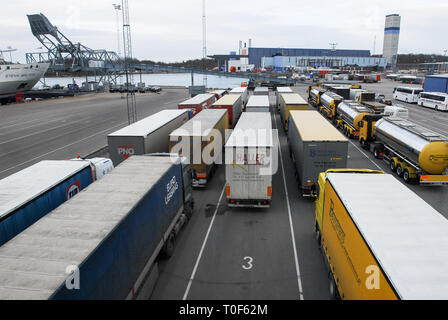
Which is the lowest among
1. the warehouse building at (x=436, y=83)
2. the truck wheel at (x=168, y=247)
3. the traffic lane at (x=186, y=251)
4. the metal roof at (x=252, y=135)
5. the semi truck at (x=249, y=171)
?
the traffic lane at (x=186, y=251)

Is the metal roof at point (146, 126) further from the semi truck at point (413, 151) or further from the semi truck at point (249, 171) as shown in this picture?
the semi truck at point (413, 151)

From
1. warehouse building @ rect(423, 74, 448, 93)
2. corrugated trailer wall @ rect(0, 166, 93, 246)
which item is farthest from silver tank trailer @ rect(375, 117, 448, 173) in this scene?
warehouse building @ rect(423, 74, 448, 93)

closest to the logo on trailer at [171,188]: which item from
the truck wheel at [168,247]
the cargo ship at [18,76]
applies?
the truck wheel at [168,247]

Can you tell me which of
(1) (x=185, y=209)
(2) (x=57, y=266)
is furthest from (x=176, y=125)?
(2) (x=57, y=266)

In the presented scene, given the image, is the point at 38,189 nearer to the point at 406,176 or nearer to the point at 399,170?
the point at 406,176

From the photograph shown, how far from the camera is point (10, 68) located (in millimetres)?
69312

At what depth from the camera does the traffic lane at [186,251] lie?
11164 millimetres

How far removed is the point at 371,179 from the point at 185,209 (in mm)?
8440

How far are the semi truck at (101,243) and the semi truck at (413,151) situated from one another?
49.6ft

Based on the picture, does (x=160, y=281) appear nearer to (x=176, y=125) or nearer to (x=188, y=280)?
(x=188, y=280)

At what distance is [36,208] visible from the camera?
11.0 m

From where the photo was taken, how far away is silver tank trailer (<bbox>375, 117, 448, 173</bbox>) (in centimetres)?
A: 1869

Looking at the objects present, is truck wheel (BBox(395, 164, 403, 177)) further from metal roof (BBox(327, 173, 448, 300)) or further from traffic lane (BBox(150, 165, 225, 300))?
metal roof (BBox(327, 173, 448, 300))

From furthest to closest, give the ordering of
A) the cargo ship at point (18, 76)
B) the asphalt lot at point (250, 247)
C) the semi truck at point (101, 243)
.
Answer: the cargo ship at point (18, 76) → the asphalt lot at point (250, 247) → the semi truck at point (101, 243)
